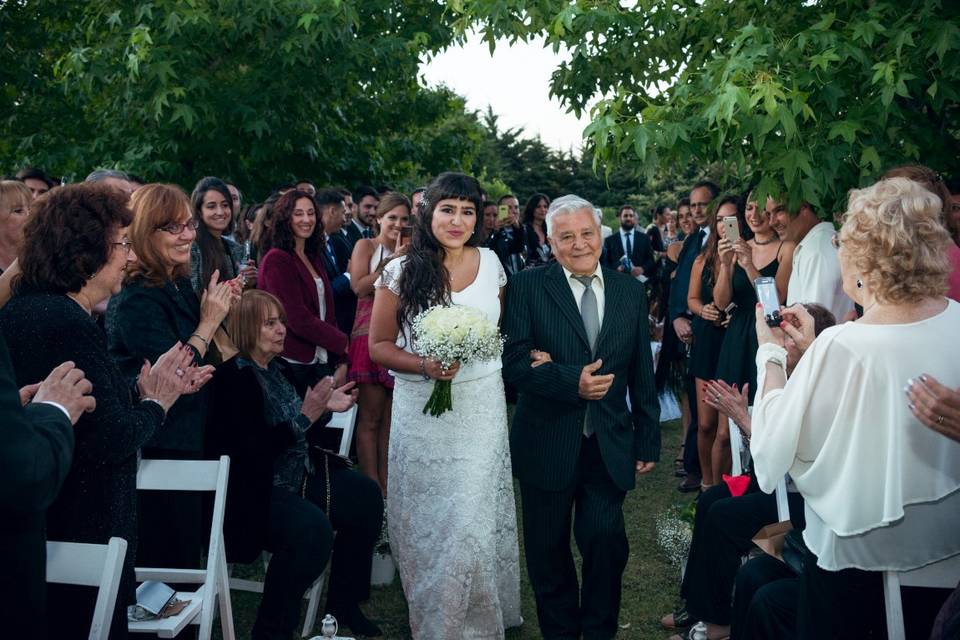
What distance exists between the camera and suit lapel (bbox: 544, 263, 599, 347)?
4672 millimetres

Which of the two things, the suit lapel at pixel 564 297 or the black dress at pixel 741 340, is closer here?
the suit lapel at pixel 564 297

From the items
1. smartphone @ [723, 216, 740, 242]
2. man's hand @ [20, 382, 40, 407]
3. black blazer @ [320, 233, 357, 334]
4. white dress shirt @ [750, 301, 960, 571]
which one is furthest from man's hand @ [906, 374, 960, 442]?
black blazer @ [320, 233, 357, 334]

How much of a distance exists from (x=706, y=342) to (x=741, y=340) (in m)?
0.60

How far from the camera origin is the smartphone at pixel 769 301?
348 centimetres

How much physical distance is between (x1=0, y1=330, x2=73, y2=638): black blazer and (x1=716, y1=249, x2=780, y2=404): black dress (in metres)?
5.07

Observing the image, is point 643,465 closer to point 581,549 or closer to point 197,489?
point 581,549

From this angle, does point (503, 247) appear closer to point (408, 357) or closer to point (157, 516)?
point (408, 357)

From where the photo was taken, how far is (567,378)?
4.48 meters

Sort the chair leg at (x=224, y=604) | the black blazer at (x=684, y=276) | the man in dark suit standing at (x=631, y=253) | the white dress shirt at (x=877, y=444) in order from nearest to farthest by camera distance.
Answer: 1. the white dress shirt at (x=877, y=444)
2. the chair leg at (x=224, y=604)
3. the black blazer at (x=684, y=276)
4. the man in dark suit standing at (x=631, y=253)

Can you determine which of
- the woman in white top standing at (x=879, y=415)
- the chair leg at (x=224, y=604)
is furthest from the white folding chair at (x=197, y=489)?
the woman in white top standing at (x=879, y=415)

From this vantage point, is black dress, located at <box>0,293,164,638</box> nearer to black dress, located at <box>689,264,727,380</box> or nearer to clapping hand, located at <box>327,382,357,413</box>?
clapping hand, located at <box>327,382,357,413</box>

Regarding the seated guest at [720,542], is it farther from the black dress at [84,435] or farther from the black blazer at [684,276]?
the black blazer at [684,276]

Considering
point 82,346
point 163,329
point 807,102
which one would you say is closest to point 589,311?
point 807,102

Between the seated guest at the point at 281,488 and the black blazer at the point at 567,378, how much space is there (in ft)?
3.39
